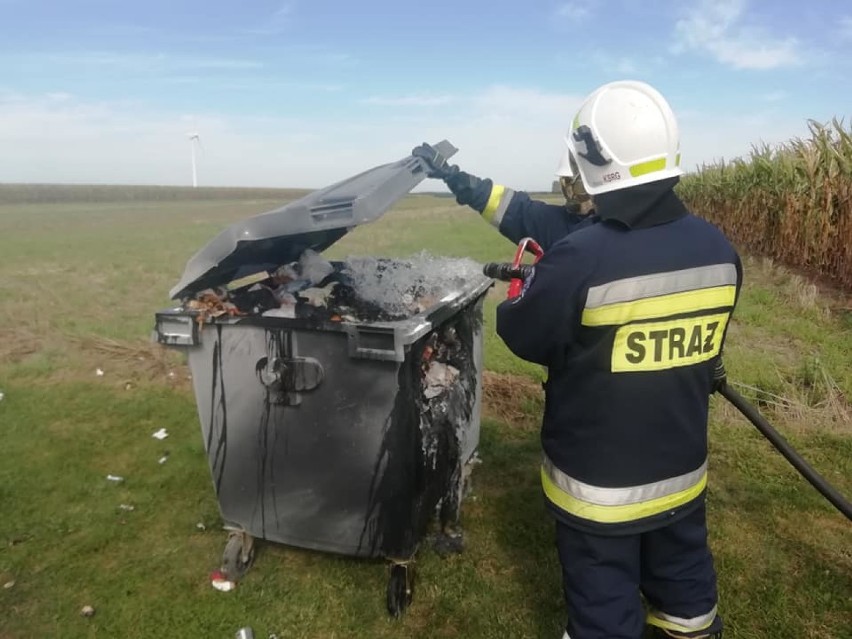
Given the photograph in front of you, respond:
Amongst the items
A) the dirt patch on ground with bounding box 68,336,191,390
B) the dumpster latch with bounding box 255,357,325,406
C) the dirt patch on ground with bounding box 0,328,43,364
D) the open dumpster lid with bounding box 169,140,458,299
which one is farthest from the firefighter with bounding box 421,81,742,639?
the dirt patch on ground with bounding box 0,328,43,364

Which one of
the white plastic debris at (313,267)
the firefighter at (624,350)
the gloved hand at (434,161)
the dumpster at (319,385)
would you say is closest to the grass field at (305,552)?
the dumpster at (319,385)

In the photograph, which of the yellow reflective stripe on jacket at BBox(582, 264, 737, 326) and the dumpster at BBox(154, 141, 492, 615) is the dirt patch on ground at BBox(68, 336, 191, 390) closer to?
the dumpster at BBox(154, 141, 492, 615)

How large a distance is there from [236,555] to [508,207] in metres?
1.96

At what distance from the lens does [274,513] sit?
2.65m

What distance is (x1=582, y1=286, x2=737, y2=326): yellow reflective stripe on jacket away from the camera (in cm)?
170

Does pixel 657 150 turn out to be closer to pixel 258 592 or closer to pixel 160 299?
pixel 258 592

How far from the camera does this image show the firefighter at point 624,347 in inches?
67.4

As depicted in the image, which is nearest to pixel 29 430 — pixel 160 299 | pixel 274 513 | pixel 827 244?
pixel 274 513

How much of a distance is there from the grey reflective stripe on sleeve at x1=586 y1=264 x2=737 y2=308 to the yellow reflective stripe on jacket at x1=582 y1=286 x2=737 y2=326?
1 centimetres

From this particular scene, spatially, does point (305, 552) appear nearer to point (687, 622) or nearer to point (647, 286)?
point (687, 622)

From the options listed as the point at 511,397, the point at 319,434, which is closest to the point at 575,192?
the point at 319,434

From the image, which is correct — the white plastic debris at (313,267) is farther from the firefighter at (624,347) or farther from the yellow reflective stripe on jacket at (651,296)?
the yellow reflective stripe on jacket at (651,296)

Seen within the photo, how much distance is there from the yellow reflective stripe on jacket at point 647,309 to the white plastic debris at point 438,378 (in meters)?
1.07

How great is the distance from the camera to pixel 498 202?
119 inches
